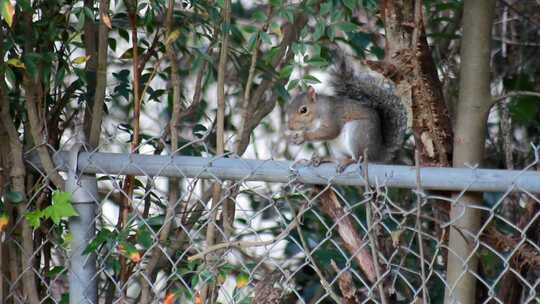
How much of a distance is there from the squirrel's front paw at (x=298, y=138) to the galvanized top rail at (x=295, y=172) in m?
0.77

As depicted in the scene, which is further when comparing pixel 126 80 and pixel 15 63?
pixel 126 80

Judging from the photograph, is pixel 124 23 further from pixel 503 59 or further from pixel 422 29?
pixel 503 59

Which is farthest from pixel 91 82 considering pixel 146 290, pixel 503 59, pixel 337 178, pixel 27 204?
pixel 503 59

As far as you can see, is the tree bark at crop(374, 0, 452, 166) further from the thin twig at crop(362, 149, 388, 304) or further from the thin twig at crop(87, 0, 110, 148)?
the thin twig at crop(87, 0, 110, 148)

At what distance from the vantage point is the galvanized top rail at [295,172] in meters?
1.84

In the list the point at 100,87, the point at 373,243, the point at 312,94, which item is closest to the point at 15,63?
the point at 100,87

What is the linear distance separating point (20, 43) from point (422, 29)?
1.04m

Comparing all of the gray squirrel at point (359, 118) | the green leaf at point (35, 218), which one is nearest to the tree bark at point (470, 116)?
the gray squirrel at point (359, 118)

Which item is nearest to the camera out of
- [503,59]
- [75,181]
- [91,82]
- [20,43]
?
[75,181]

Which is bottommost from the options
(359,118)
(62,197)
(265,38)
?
(62,197)

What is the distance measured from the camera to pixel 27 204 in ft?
7.56

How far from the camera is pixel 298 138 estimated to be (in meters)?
2.86

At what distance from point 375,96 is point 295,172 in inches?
28.6

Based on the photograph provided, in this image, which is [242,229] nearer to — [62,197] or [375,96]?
[62,197]
